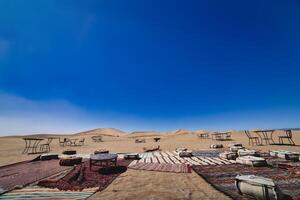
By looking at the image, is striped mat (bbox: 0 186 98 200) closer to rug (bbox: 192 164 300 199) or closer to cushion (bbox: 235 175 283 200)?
rug (bbox: 192 164 300 199)

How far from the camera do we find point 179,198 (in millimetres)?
5426

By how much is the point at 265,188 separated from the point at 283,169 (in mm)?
4616

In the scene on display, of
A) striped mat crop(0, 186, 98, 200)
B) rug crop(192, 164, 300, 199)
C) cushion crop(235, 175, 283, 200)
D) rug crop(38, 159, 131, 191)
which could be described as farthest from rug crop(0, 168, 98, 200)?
cushion crop(235, 175, 283, 200)

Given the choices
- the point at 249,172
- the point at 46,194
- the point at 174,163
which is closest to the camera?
the point at 46,194

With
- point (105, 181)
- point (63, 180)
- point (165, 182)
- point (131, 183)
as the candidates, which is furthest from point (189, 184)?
point (63, 180)

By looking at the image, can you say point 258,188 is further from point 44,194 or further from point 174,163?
point 174,163

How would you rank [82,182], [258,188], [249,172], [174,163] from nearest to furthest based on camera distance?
[258,188]
[82,182]
[249,172]
[174,163]

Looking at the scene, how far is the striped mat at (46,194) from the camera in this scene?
5828 millimetres

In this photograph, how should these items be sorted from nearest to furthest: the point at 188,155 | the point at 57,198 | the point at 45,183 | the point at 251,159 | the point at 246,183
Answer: the point at 246,183 < the point at 57,198 < the point at 45,183 < the point at 251,159 < the point at 188,155

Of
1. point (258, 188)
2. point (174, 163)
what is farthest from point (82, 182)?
point (258, 188)

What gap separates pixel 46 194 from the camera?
613cm

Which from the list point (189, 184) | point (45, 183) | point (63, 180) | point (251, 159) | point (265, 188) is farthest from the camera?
point (251, 159)

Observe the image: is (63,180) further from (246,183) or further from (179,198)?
(246,183)

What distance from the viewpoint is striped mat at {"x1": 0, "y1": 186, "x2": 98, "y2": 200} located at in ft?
19.1
